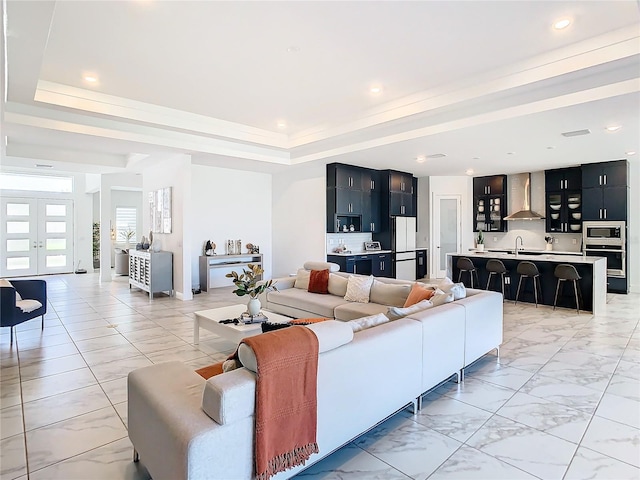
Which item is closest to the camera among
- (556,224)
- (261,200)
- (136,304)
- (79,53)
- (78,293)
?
(79,53)

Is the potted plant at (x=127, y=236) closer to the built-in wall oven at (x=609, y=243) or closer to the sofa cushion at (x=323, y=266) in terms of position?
the sofa cushion at (x=323, y=266)

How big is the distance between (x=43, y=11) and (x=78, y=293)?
647 centimetres

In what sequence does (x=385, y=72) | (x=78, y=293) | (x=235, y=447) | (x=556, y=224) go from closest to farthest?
(x=235, y=447) < (x=385, y=72) < (x=78, y=293) < (x=556, y=224)

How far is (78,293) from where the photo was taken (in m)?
7.72

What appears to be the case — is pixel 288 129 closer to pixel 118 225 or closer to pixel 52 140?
pixel 52 140

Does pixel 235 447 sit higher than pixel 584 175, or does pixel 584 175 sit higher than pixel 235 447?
pixel 584 175

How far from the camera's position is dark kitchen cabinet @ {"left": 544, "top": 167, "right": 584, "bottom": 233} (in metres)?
8.39

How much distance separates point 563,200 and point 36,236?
45.7ft

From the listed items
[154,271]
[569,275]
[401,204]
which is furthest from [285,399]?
[401,204]

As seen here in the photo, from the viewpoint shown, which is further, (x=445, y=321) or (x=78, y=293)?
(x=78, y=293)

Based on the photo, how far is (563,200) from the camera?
8602 mm

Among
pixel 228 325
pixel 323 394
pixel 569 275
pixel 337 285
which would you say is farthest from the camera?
pixel 569 275

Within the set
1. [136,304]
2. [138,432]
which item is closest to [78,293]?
[136,304]

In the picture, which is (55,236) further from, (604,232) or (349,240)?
(604,232)
